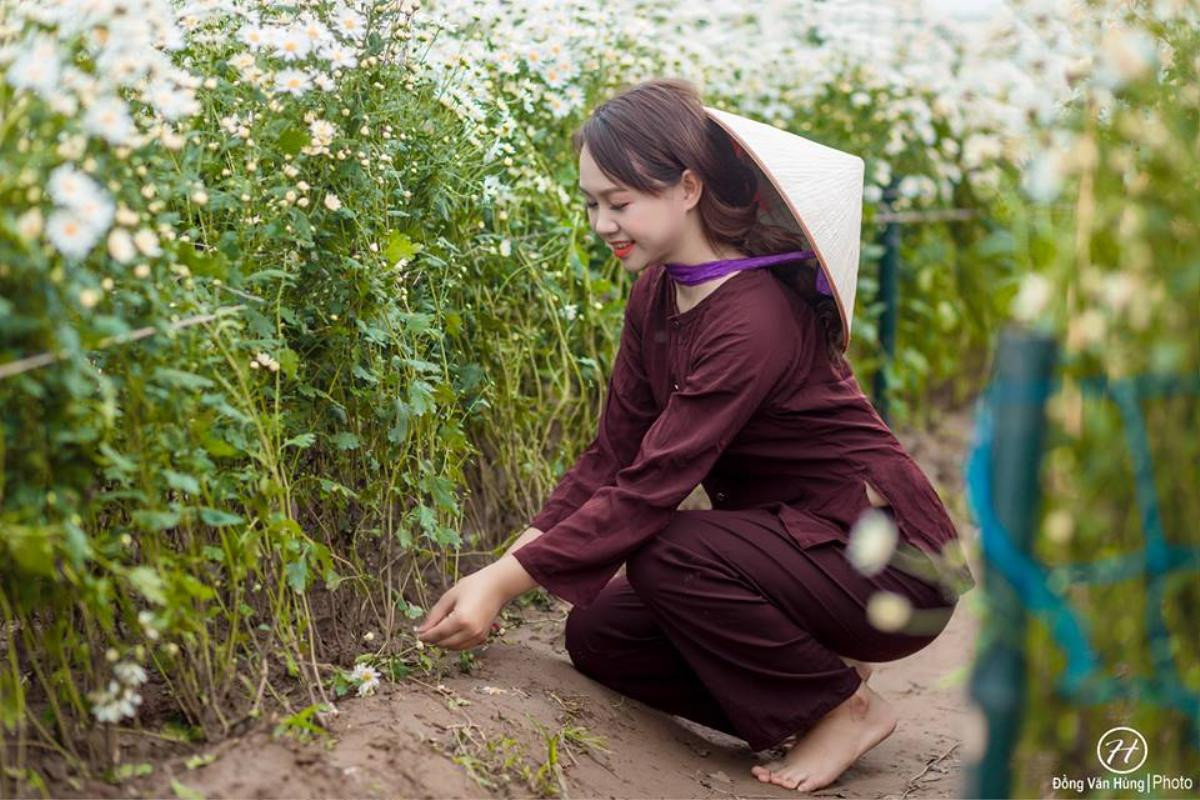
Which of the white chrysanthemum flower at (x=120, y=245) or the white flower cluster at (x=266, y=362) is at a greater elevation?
the white chrysanthemum flower at (x=120, y=245)

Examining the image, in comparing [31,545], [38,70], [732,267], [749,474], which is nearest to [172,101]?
[38,70]

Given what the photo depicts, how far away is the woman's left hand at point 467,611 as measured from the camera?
2.53 meters

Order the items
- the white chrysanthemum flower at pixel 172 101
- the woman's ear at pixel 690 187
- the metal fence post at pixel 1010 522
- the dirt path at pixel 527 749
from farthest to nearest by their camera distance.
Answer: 1. the woman's ear at pixel 690 187
2. the dirt path at pixel 527 749
3. the white chrysanthemum flower at pixel 172 101
4. the metal fence post at pixel 1010 522

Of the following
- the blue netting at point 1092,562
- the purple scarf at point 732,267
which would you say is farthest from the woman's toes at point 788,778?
the blue netting at point 1092,562

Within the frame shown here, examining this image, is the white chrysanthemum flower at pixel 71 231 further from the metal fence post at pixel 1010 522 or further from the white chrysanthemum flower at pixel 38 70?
the metal fence post at pixel 1010 522

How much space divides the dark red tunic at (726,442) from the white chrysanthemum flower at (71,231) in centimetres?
107

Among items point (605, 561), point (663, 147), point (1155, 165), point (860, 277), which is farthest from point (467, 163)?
point (860, 277)

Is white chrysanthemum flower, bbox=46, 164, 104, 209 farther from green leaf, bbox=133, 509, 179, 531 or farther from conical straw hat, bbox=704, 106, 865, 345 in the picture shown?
conical straw hat, bbox=704, 106, 865, 345

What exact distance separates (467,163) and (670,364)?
0.59m

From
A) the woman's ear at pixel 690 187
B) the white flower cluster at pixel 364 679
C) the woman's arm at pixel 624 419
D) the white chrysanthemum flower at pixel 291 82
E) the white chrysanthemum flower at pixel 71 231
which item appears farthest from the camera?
the woman's arm at pixel 624 419

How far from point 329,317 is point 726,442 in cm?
75

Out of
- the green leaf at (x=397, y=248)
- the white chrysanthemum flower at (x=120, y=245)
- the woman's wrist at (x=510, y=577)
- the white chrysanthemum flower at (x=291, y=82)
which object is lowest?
the woman's wrist at (x=510, y=577)

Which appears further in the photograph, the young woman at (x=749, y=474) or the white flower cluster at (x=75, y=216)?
the young woman at (x=749, y=474)

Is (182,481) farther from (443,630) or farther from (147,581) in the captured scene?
(443,630)
